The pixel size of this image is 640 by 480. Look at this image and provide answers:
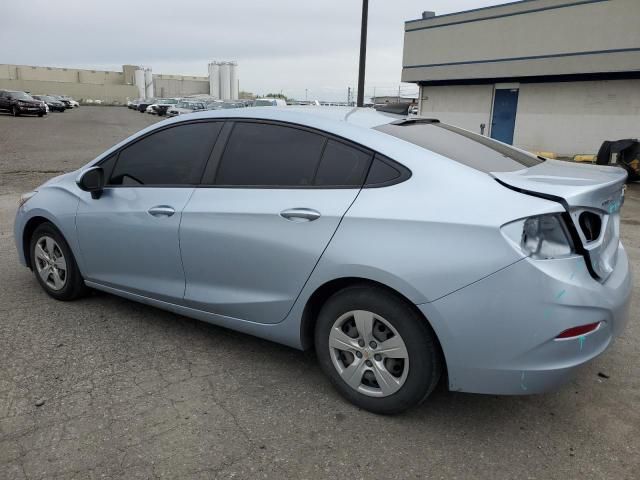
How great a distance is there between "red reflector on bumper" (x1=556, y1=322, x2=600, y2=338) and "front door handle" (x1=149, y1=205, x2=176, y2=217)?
7.73 ft

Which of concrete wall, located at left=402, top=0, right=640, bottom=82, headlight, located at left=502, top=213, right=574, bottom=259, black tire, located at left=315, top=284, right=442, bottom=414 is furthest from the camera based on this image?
concrete wall, located at left=402, top=0, right=640, bottom=82

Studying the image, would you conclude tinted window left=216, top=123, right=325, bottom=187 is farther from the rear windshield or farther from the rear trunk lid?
the rear trunk lid

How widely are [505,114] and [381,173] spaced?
20.1 meters

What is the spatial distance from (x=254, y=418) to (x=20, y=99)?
130 feet

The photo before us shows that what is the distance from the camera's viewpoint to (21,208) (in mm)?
4430

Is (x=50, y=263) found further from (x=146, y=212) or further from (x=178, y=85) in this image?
(x=178, y=85)

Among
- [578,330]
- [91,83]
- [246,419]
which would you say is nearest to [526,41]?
[578,330]

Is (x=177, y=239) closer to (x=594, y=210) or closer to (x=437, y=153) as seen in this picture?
(x=437, y=153)

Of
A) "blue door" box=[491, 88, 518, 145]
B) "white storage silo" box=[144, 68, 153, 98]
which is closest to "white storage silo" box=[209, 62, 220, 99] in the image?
"white storage silo" box=[144, 68, 153, 98]

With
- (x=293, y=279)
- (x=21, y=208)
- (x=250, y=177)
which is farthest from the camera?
(x=21, y=208)

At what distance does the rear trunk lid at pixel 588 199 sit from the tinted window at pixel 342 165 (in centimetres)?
67

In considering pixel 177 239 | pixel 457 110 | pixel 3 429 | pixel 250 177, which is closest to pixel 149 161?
pixel 177 239

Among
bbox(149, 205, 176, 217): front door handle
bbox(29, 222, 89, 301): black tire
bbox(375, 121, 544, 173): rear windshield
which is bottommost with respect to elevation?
bbox(29, 222, 89, 301): black tire

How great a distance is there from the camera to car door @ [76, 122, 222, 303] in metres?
3.43
